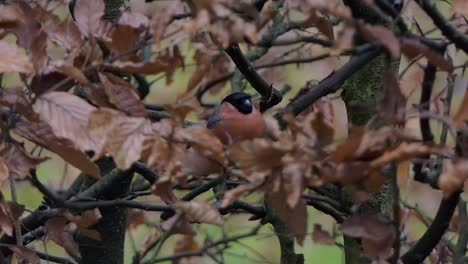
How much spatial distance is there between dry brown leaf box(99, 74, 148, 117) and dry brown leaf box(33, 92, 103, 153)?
0.04 metres

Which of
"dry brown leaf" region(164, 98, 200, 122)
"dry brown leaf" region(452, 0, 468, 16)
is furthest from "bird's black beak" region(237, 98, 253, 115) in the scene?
"dry brown leaf" region(164, 98, 200, 122)

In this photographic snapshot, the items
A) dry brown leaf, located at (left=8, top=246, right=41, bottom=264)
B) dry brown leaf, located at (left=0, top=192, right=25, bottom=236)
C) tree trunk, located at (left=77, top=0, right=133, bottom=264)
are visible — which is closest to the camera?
dry brown leaf, located at (left=0, top=192, right=25, bottom=236)

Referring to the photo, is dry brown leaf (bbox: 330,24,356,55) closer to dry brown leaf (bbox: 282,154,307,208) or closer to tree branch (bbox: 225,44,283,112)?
dry brown leaf (bbox: 282,154,307,208)

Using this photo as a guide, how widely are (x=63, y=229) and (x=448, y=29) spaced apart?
2.60 ft

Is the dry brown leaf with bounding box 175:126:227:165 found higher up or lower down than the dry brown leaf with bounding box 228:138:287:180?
lower down

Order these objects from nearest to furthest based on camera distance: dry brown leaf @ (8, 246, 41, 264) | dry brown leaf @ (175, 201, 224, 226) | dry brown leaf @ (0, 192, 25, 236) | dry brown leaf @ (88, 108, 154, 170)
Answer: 1. dry brown leaf @ (88, 108, 154, 170)
2. dry brown leaf @ (175, 201, 224, 226)
3. dry brown leaf @ (0, 192, 25, 236)
4. dry brown leaf @ (8, 246, 41, 264)

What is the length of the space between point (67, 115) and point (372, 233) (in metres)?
0.49

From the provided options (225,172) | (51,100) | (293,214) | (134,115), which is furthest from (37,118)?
(293,214)

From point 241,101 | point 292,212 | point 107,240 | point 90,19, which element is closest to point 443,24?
point 292,212

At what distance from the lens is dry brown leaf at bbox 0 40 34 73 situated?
1359 millimetres

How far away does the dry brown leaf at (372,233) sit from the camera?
1.29 metres

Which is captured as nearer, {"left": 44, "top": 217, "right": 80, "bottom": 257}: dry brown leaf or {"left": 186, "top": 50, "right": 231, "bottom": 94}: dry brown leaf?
{"left": 186, "top": 50, "right": 231, "bottom": 94}: dry brown leaf

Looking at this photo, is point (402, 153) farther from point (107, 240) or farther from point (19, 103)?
point (107, 240)

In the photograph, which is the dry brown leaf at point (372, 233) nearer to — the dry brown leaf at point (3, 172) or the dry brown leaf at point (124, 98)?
the dry brown leaf at point (124, 98)
